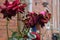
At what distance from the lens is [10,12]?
109 centimetres

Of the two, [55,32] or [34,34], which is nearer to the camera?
[34,34]

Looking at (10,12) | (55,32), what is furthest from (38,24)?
(55,32)

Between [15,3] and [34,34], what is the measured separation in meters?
0.22

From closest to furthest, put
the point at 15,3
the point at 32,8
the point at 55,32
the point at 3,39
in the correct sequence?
the point at 15,3, the point at 3,39, the point at 32,8, the point at 55,32

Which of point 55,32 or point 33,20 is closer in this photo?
point 33,20

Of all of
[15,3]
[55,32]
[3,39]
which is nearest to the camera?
[15,3]

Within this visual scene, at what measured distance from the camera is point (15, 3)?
1.08m

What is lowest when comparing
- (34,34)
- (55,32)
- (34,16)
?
(55,32)

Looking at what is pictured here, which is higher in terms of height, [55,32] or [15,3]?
[15,3]

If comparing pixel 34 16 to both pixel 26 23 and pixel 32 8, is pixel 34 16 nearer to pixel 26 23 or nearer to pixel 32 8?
pixel 26 23

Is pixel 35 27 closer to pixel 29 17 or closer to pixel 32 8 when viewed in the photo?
pixel 29 17

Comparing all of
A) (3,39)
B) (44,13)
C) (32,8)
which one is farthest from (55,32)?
(44,13)

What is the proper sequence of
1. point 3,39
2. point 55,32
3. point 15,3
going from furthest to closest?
1. point 55,32
2. point 3,39
3. point 15,3

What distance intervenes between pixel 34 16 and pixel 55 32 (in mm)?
1731
